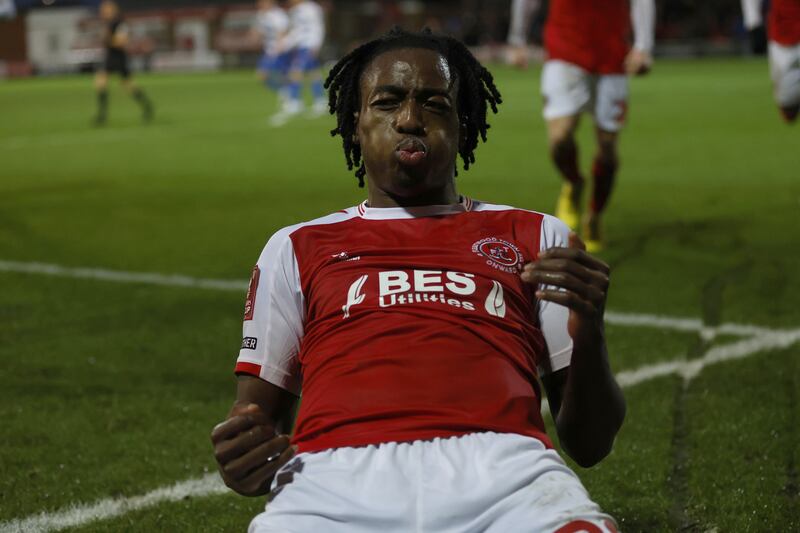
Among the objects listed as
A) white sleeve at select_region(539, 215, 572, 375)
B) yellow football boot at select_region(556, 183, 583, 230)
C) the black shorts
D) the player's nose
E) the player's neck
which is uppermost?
the player's nose

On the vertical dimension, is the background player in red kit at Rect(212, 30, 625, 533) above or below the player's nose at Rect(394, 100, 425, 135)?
below

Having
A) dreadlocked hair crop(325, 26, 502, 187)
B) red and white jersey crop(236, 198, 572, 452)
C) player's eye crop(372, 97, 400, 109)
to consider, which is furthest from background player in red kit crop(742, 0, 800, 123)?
player's eye crop(372, 97, 400, 109)

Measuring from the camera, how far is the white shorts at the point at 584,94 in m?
7.92

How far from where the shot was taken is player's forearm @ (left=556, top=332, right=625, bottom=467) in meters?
2.45

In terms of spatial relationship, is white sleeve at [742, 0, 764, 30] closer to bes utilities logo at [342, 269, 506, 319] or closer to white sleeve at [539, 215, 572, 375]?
white sleeve at [539, 215, 572, 375]

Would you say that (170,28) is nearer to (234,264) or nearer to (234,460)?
(234,264)

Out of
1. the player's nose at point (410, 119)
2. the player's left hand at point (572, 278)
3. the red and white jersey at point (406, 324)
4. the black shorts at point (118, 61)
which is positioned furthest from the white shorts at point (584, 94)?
the black shorts at point (118, 61)

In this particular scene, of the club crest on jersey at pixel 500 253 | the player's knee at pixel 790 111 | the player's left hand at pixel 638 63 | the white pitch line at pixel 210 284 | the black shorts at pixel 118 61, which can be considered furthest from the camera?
the black shorts at pixel 118 61

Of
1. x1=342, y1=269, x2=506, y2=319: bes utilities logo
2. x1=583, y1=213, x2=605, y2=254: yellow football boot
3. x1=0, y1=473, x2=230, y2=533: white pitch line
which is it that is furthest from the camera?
x1=583, y1=213, x2=605, y2=254: yellow football boot

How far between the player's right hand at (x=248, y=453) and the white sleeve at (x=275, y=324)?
41 cm

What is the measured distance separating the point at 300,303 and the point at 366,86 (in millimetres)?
601

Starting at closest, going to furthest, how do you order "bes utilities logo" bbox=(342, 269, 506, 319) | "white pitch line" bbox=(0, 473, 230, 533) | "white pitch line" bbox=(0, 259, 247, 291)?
1. "bes utilities logo" bbox=(342, 269, 506, 319)
2. "white pitch line" bbox=(0, 473, 230, 533)
3. "white pitch line" bbox=(0, 259, 247, 291)

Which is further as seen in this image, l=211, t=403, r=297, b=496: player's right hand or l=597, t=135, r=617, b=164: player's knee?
l=597, t=135, r=617, b=164: player's knee

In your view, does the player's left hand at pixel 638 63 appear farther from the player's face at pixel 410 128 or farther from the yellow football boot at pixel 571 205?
the player's face at pixel 410 128
